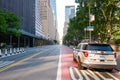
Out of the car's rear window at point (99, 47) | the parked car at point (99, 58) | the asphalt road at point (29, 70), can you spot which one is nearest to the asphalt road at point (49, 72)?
the asphalt road at point (29, 70)

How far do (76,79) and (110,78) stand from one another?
167cm

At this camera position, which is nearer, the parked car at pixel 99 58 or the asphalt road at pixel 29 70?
the asphalt road at pixel 29 70

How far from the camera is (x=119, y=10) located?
32500mm

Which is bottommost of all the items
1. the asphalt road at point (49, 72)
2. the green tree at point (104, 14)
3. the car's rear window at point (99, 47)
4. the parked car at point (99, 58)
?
the asphalt road at point (49, 72)

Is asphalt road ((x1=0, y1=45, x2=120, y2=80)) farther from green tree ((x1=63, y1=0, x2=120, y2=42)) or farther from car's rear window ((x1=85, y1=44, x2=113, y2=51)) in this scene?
green tree ((x1=63, y1=0, x2=120, y2=42))

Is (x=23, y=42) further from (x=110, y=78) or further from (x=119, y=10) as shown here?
A: (x=110, y=78)

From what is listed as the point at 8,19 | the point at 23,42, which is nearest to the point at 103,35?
the point at 8,19

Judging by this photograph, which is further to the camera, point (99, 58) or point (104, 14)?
point (104, 14)

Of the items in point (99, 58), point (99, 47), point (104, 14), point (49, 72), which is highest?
point (104, 14)

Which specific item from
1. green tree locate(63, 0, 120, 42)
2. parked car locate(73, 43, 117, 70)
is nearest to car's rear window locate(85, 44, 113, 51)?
parked car locate(73, 43, 117, 70)

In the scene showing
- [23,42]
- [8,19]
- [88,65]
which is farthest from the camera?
[23,42]

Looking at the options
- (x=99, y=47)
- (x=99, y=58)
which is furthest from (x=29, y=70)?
(x=99, y=47)

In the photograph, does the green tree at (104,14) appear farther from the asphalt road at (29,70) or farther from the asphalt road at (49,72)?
the asphalt road at (49,72)

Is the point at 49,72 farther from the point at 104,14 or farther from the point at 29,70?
the point at 104,14
